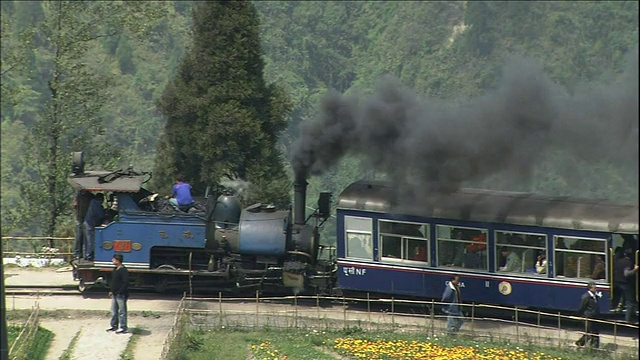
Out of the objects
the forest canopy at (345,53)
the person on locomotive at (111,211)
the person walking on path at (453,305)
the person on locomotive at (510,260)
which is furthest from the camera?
the forest canopy at (345,53)

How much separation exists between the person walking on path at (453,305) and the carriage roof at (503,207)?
65.0 inches

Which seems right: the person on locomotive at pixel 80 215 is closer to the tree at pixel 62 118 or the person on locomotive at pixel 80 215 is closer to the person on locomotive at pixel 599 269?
the tree at pixel 62 118

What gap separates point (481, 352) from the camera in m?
22.0

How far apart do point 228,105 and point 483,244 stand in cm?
1144

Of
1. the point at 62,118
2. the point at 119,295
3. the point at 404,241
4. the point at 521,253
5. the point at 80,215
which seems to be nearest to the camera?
the point at 119,295

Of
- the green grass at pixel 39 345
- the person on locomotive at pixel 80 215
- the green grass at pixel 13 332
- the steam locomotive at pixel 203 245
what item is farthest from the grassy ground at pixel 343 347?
the person on locomotive at pixel 80 215

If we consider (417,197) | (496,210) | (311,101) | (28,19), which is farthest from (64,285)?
(28,19)

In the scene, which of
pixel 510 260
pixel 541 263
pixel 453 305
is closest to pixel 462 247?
pixel 510 260

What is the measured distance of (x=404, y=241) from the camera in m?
25.0

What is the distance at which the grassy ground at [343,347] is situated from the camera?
21844 mm

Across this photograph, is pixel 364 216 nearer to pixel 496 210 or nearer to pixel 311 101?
pixel 496 210

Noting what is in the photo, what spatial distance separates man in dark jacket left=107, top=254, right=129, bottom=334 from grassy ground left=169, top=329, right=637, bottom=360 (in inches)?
60.0

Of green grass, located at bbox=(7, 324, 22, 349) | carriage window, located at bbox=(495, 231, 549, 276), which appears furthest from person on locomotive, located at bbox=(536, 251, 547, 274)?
green grass, located at bbox=(7, 324, 22, 349)

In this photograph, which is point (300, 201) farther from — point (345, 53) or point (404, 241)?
point (345, 53)
